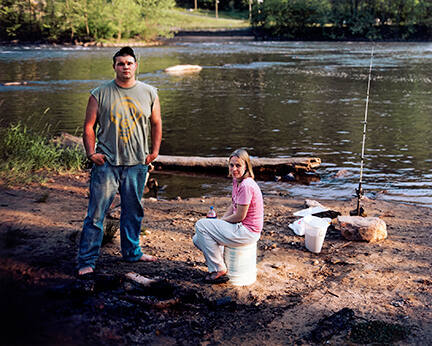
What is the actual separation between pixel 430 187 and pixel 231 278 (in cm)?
615

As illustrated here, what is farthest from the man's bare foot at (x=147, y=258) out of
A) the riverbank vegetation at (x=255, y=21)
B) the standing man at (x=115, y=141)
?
the riverbank vegetation at (x=255, y=21)

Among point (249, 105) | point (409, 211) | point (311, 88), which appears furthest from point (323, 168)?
point (311, 88)

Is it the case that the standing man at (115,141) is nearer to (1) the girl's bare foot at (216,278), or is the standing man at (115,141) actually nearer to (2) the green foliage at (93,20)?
(1) the girl's bare foot at (216,278)

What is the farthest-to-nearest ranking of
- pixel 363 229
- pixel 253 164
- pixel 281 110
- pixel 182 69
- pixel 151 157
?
pixel 182 69 < pixel 281 110 < pixel 253 164 < pixel 363 229 < pixel 151 157

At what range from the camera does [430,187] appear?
9.32 m

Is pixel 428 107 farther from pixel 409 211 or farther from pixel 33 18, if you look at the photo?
pixel 33 18

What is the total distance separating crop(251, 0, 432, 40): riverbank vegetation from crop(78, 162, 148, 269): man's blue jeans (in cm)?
5499

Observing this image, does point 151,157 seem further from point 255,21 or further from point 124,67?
point 255,21

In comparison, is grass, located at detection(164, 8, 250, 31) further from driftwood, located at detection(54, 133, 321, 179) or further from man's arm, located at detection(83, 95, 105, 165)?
man's arm, located at detection(83, 95, 105, 165)

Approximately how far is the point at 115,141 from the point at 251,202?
1.33 metres

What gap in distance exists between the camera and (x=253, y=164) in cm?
1009

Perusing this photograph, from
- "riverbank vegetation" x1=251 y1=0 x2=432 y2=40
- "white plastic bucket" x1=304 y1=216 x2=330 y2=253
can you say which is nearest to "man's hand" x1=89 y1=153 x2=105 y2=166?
"white plastic bucket" x1=304 y1=216 x2=330 y2=253

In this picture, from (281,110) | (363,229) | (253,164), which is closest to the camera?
(363,229)

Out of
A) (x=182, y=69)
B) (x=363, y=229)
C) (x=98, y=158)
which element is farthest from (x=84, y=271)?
(x=182, y=69)
